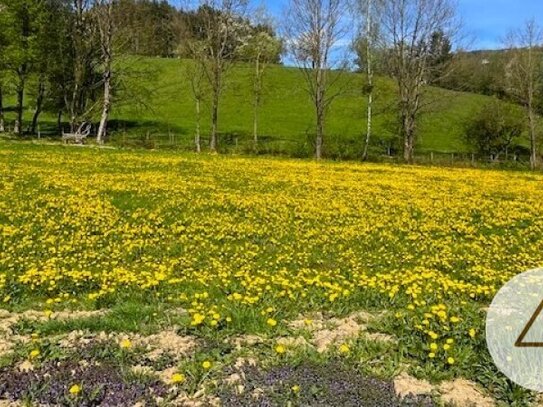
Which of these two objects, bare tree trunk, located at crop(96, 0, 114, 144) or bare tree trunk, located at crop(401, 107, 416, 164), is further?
bare tree trunk, located at crop(401, 107, 416, 164)

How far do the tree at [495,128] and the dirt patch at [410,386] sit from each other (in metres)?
65.7

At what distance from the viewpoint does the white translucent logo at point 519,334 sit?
18.0 feet

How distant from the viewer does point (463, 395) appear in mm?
5566

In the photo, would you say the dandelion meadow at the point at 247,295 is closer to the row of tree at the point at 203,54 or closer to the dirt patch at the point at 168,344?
the dirt patch at the point at 168,344

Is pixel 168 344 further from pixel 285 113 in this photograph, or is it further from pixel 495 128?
pixel 285 113

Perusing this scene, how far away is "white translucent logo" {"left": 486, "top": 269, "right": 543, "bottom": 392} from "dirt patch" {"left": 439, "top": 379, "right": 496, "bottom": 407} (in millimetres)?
343

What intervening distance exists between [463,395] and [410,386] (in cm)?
53

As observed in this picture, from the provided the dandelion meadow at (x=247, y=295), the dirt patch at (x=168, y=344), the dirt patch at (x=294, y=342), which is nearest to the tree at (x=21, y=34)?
the dandelion meadow at (x=247, y=295)

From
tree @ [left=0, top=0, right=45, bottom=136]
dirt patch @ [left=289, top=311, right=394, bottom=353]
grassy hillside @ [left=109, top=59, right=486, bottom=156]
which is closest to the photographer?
dirt patch @ [left=289, top=311, right=394, bottom=353]

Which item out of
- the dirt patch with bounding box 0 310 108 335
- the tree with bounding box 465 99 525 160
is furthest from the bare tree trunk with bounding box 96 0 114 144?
the tree with bounding box 465 99 525 160

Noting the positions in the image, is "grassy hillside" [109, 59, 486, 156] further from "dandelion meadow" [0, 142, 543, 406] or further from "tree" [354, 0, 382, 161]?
"dandelion meadow" [0, 142, 543, 406]

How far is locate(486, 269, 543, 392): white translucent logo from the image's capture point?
549 cm

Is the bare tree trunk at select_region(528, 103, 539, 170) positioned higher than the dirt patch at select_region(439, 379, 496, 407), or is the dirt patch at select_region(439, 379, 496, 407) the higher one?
the bare tree trunk at select_region(528, 103, 539, 170)

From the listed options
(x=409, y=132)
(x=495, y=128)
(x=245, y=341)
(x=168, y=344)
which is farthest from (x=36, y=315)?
(x=495, y=128)
